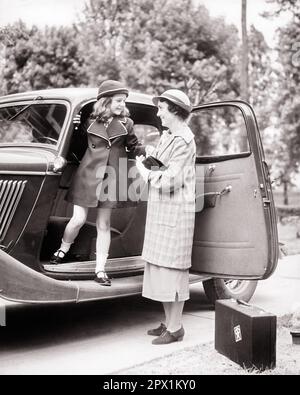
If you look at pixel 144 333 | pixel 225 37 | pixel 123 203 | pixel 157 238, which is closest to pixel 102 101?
pixel 123 203

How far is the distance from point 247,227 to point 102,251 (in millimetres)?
1133

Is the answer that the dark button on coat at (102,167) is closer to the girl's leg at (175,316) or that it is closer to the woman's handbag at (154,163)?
the woman's handbag at (154,163)

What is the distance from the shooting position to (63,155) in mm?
4434

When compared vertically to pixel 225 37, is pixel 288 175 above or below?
below

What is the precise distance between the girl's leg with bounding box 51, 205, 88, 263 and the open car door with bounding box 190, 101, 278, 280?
0.92 metres

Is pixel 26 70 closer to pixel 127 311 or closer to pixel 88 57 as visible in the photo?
pixel 88 57

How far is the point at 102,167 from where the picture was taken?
4.43 m

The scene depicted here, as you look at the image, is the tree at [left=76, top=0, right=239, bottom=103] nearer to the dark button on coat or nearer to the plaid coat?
the dark button on coat

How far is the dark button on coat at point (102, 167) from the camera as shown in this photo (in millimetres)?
4422

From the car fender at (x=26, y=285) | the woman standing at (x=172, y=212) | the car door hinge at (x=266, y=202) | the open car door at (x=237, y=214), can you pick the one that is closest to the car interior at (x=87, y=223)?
the car fender at (x=26, y=285)

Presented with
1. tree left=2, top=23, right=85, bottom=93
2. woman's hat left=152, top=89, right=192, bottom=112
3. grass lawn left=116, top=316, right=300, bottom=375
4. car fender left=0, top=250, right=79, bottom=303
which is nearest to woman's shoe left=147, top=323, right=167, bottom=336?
grass lawn left=116, top=316, right=300, bottom=375

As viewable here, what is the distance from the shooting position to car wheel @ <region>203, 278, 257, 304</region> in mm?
5352

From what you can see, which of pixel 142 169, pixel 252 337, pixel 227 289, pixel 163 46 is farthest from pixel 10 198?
pixel 163 46

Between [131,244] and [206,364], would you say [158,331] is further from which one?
[131,244]
